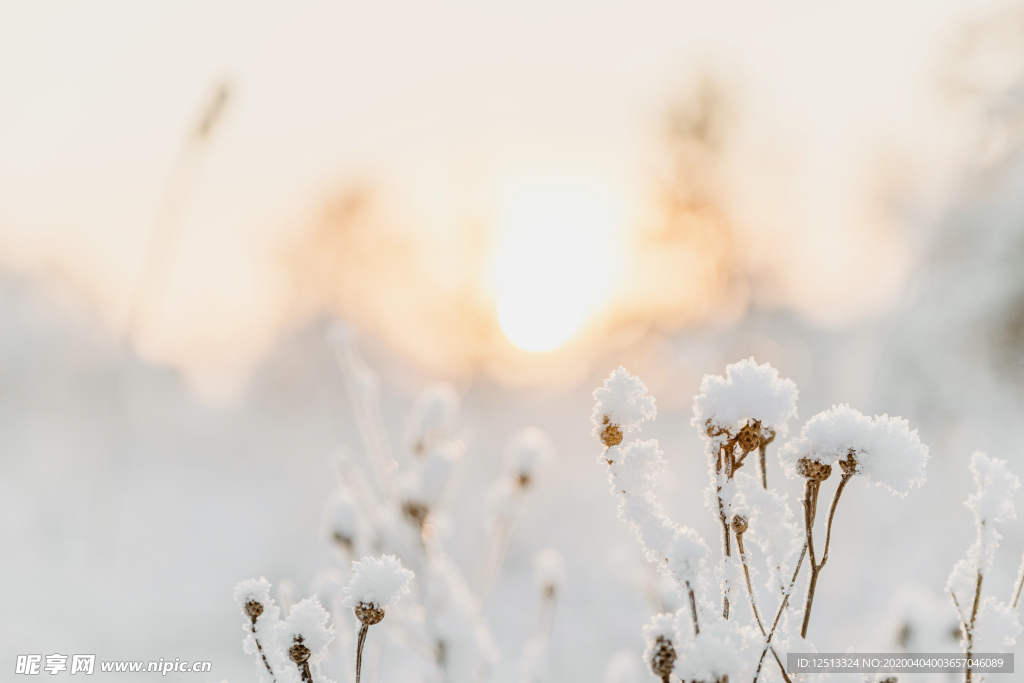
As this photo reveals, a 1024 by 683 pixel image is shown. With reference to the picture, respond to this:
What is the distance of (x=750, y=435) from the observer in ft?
2.48

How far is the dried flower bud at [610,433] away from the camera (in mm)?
792

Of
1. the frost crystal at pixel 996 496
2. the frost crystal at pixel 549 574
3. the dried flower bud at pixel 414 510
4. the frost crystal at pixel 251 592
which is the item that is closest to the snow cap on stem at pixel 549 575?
the frost crystal at pixel 549 574

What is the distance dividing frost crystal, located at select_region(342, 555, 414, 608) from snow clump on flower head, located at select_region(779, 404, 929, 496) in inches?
23.5

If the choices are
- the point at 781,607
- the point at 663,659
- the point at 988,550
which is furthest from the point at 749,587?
the point at 988,550

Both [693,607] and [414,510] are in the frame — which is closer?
[693,607]

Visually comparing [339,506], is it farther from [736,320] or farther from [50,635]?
[736,320]

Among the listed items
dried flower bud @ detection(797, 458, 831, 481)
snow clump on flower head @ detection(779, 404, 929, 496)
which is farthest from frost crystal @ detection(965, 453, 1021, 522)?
dried flower bud @ detection(797, 458, 831, 481)

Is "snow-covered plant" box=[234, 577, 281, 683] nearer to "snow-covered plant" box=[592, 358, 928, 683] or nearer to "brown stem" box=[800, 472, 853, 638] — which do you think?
"snow-covered plant" box=[592, 358, 928, 683]

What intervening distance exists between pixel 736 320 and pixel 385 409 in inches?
381

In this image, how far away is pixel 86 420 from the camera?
1046cm

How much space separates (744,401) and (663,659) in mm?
350

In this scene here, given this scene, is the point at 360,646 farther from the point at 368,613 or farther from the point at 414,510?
the point at 414,510

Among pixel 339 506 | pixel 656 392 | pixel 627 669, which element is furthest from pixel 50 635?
pixel 656 392

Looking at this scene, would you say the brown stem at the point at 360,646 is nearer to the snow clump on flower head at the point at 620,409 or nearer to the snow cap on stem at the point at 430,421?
the snow clump on flower head at the point at 620,409
